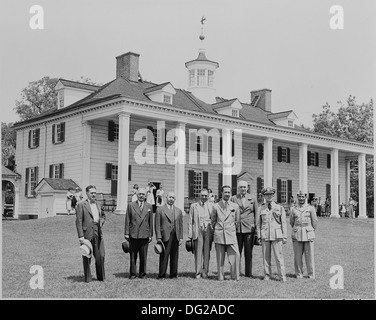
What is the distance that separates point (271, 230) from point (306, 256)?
3.26 ft

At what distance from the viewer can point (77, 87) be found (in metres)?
25.6

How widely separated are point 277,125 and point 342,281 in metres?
19.9

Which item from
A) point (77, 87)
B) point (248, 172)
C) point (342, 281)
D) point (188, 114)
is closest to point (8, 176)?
point (77, 87)

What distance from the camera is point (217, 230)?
409 inches

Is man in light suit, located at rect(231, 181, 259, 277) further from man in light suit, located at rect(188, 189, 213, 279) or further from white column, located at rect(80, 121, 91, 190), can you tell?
white column, located at rect(80, 121, 91, 190)

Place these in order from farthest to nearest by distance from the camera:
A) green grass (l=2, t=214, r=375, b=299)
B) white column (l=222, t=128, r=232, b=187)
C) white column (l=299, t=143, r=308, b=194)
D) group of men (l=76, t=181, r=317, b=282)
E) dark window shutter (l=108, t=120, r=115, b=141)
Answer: white column (l=299, t=143, r=308, b=194), white column (l=222, t=128, r=232, b=187), dark window shutter (l=108, t=120, r=115, b=141), group of men (l=76, t=181, r=317, b=282), green grass (l=2, t=214, r=375, b=299)

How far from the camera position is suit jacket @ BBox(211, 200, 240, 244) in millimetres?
10320

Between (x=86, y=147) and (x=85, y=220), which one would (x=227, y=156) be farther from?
(x=85, y=220)

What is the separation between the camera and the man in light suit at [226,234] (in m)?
10.3

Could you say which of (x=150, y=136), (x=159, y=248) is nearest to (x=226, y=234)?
(x=159, y=248)

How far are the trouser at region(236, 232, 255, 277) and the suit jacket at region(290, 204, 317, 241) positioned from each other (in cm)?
85

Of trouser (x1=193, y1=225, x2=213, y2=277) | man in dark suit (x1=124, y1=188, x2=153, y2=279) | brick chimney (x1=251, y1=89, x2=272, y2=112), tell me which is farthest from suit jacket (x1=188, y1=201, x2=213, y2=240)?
brick chimney (x1=251, y1=89, x2=272, y2=112)

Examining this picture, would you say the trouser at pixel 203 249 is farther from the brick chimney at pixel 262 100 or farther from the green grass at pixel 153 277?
the brick chimney at pixel 262 100
